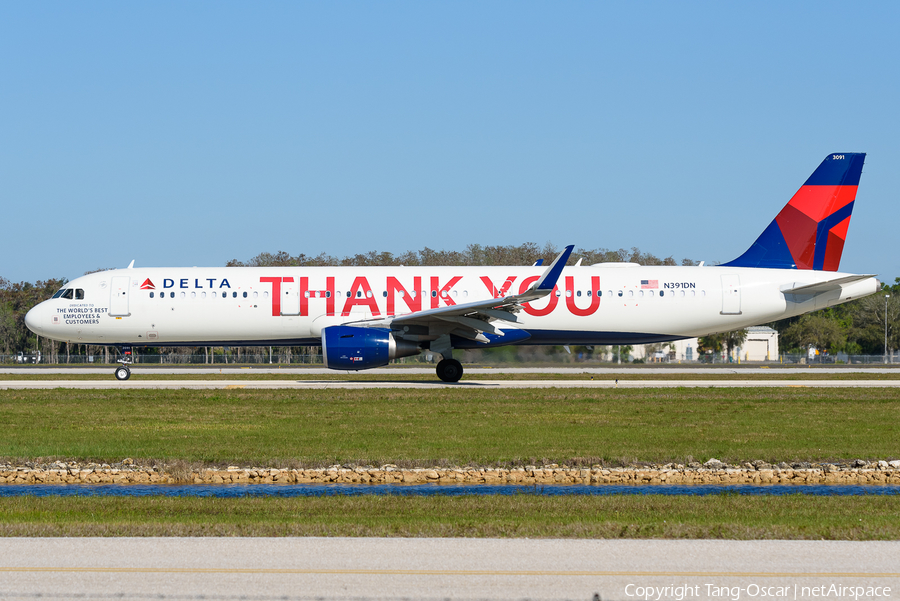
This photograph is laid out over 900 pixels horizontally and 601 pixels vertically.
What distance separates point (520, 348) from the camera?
34.9 meters

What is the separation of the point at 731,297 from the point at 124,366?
22.4 metres

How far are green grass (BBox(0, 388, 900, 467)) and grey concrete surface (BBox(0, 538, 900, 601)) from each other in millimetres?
5822

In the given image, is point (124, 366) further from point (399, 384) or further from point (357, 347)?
point (399, 384)

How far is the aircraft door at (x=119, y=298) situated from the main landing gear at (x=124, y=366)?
5.81 ft

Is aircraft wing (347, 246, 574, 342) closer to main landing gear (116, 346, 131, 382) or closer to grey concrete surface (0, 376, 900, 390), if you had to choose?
grey concrete surface (0, 376, 900, 390)

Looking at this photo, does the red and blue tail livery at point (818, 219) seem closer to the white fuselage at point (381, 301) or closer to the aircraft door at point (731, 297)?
the white fuselage at point (381, 301)

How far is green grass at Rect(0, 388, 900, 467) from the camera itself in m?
13.8

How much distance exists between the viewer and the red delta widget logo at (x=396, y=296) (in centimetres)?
3042

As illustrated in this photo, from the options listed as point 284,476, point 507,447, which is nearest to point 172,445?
point 284,476

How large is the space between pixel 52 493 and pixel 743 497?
8890 millimetres

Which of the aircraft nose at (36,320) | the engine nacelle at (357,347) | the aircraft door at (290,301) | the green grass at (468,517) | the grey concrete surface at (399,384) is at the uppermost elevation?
the aircraft door at (290,301)

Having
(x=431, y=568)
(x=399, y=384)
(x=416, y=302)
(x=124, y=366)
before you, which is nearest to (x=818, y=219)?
(x=416, y=302)

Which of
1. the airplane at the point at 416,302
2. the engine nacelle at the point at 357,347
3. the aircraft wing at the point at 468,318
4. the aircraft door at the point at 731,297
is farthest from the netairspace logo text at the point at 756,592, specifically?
the aircraft door at the point at 731,297

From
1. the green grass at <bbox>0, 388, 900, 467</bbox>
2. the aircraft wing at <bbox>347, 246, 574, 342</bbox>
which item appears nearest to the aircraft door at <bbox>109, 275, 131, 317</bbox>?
the green grass at <bbox>0, 388, 900, 467</bbox>
